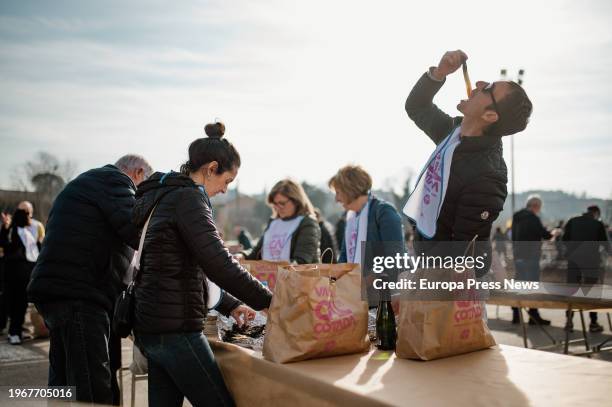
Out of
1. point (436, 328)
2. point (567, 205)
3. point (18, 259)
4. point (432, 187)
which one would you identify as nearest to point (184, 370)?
point (436, 328)

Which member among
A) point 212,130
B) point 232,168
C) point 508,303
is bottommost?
point 508,303

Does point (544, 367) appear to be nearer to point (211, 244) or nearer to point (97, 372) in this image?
point (211, 244)

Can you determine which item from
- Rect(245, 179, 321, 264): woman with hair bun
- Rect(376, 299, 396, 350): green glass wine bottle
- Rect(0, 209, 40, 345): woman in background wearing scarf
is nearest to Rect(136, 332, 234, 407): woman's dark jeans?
Rect(376, 299, 396, 350): green glass wine bottle

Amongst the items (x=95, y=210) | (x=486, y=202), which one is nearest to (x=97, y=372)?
(x=95, y=210)

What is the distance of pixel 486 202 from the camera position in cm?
221

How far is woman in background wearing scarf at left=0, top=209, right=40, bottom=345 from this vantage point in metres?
7.45

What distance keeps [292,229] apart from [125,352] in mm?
3169

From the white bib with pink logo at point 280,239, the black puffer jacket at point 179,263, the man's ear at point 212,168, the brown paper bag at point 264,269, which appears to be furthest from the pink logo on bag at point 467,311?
the white bib with pink logo at point 280,239

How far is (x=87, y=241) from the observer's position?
2.83 meters

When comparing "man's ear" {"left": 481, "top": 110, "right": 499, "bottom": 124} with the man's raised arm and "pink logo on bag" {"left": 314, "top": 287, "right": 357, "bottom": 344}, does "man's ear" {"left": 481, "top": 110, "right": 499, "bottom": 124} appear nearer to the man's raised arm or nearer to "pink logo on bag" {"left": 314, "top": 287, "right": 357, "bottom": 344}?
the man's raised arm

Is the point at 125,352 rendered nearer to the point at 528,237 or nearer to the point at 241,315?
the point at 241,315

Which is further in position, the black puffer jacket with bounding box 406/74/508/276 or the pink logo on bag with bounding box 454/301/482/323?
the black puffer jacket with bounding box 406/74/508/276

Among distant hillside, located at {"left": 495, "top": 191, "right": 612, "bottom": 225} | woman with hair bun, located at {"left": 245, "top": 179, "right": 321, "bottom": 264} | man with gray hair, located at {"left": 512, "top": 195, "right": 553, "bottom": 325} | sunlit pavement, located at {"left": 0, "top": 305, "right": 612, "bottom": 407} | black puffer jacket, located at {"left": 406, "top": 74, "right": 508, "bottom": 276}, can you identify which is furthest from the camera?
distant hillside, located at {"left": 495, "top": 191, "right": 612, "bottom": 225}

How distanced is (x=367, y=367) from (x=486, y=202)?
80cm
